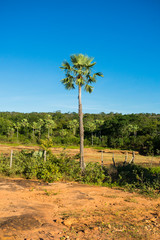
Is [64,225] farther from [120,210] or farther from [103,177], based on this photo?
[103,177]

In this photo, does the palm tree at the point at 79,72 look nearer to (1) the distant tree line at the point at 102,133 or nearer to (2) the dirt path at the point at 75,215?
(2) the dirt path at the point at 75,215

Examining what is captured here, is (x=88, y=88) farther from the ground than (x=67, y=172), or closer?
farther from the ground

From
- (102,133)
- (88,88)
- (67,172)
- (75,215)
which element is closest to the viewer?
(75,215)

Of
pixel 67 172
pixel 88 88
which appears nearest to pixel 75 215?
pixel 67 172

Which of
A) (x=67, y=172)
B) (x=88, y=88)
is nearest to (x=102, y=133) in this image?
(x=88, y=88)

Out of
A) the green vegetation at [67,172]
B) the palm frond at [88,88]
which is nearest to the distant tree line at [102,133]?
the palm frond at [88,88]

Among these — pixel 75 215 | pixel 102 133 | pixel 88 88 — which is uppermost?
pixel 88 88

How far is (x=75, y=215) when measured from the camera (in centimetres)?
560

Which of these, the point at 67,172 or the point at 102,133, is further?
the point at 102,133

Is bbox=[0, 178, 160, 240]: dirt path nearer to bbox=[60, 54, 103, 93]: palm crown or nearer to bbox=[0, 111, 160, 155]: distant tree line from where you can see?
bbox=[60, 54, 103, 93]: palm crown

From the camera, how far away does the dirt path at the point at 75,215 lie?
4.40 metres

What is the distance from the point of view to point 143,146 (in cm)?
4072

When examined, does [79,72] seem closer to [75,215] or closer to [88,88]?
[88,88]

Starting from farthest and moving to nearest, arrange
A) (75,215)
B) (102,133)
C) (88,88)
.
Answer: (102,133), (88,88), (75,215)
